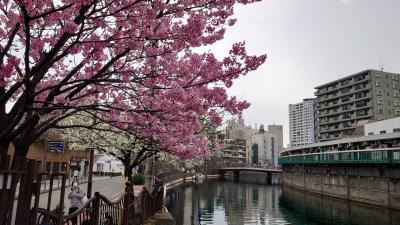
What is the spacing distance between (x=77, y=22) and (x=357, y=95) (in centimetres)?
10136

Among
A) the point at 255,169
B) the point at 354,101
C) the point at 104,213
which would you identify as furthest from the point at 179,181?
the point at 104,213

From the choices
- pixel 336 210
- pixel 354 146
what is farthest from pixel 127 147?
pixel 354 146

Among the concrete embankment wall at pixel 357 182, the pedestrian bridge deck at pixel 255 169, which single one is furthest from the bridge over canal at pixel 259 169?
the concrete embankment wall at pixel 357 182

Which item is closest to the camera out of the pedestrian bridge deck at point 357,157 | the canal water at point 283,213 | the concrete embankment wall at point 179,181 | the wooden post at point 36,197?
the wooden post at point 36,197

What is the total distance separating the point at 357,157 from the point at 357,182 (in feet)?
12.5

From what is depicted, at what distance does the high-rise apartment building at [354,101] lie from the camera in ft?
305

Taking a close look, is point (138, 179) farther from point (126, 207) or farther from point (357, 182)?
point (357, 182)

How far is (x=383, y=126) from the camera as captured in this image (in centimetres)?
7338

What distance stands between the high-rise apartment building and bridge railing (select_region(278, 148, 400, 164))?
31586 mm

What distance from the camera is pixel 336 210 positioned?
44.4 m

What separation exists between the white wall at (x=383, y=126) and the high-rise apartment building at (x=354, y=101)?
14.6m

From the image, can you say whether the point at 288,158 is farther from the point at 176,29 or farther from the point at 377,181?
the point at 176,29

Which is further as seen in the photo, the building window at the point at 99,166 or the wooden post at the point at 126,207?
the building window at the point at 99,166

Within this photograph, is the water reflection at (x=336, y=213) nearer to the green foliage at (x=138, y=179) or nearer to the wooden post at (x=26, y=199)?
the green foliage at (x=138, y=179)
